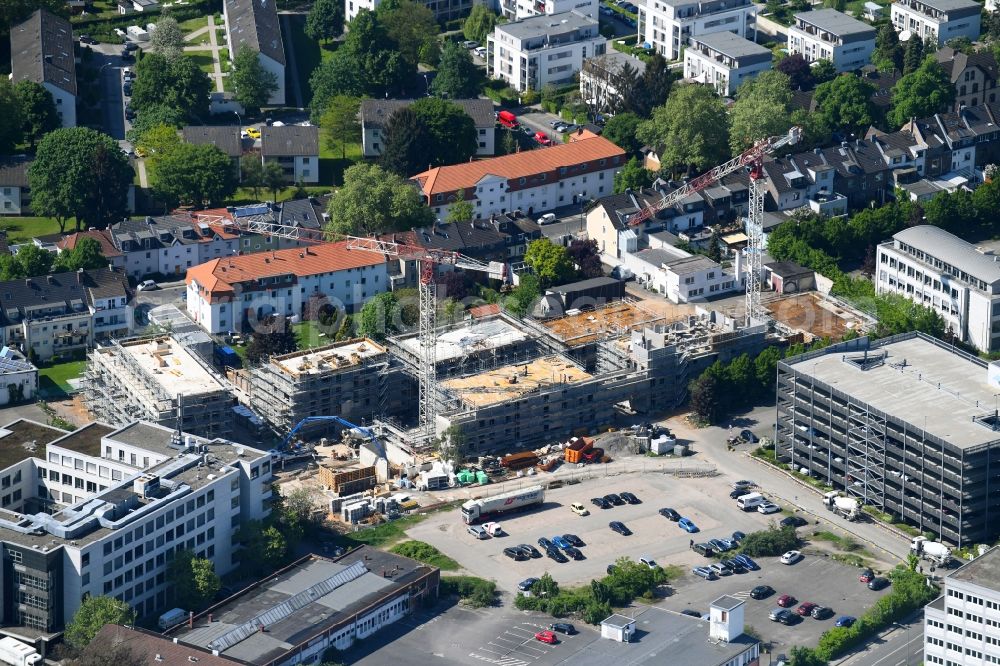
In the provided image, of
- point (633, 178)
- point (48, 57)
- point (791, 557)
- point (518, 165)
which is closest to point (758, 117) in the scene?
point (633, 178)

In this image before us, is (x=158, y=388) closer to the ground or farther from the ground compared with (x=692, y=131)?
closer to the ground

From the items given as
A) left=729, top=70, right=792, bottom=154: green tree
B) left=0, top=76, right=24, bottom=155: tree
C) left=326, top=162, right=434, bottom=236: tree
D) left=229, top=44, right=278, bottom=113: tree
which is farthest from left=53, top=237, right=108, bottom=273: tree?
left=729, top=70, right=792, bottom=154: green tree

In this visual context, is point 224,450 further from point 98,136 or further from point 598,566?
point 98,136

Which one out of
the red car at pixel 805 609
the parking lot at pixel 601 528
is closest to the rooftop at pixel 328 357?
the parking lot at pixel 601 528

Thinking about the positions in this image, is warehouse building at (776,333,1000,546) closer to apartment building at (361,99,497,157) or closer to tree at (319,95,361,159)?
apartment building at (361,99,497,157)

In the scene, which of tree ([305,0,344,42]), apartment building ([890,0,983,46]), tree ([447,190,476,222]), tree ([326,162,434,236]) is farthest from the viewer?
tree ([305,0,344,42])

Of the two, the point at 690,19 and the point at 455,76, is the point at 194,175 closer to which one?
the point at 455,76
